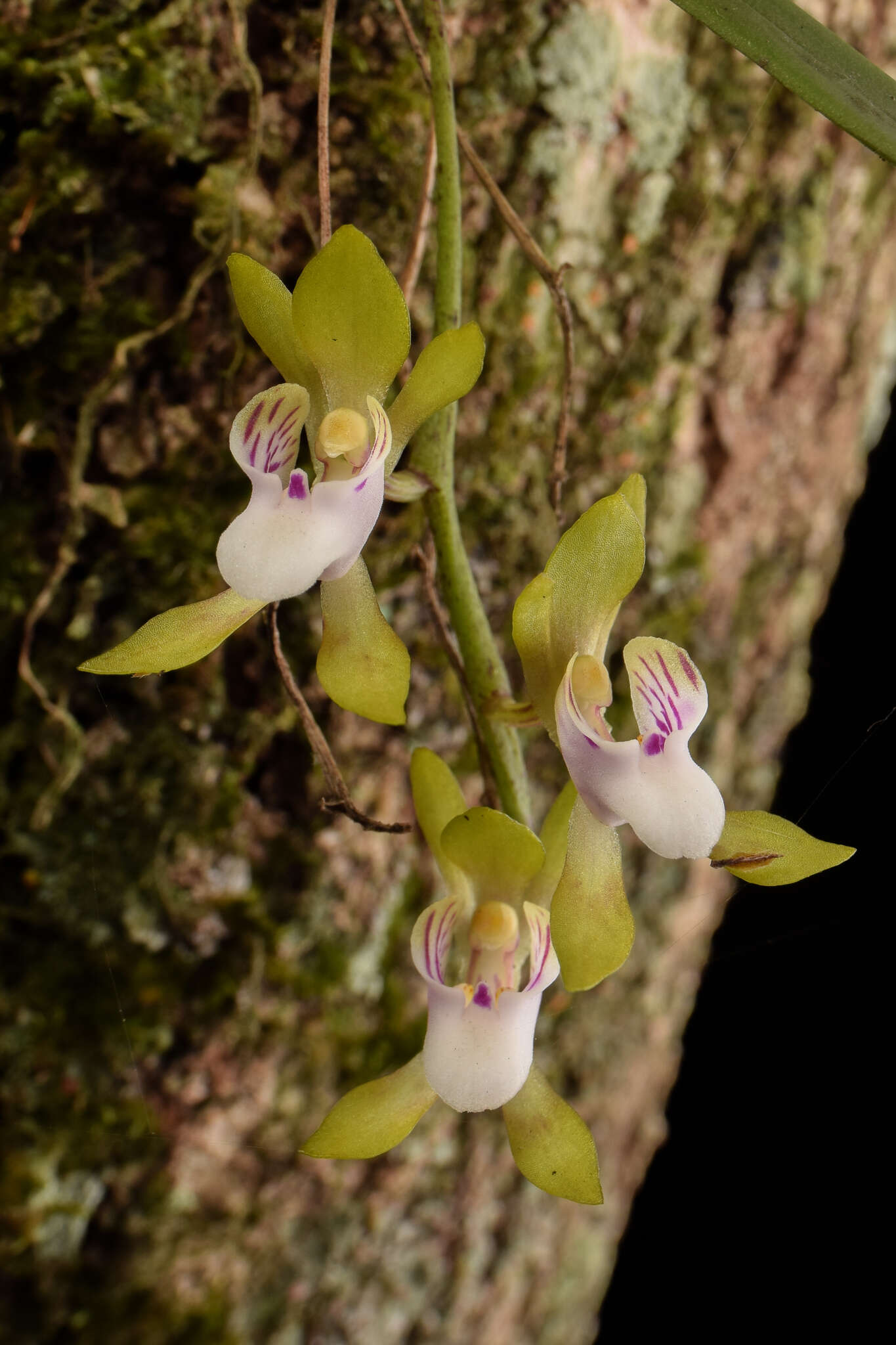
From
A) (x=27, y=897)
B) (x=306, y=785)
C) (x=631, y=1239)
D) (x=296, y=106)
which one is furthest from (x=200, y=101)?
(x=631, y=1239)

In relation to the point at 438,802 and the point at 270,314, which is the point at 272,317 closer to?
the point at 270,314

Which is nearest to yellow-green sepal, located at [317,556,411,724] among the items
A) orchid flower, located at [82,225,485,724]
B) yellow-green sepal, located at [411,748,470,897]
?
orchid flower, located at [82,225,485,724]

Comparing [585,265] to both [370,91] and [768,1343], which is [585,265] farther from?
[768,1343]

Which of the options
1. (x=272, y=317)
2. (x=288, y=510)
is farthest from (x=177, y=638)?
(x=272, y=317)

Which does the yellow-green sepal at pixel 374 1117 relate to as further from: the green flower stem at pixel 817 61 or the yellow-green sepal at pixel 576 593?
the green flower stem at pixel 817 61

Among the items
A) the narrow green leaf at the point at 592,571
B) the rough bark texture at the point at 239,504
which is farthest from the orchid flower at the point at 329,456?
the rough bark texture at the point at 239,504

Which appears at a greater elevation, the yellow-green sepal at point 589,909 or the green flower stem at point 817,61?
the green flower stem at point 817,61
